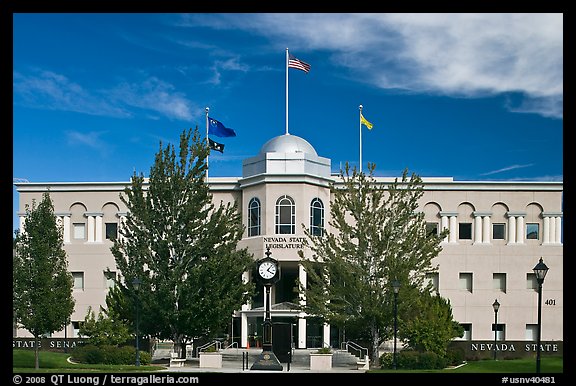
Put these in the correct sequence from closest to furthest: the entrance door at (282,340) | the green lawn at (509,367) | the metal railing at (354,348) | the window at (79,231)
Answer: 1. the green lawn at (509,367)
2. the entrance door at (282,340)
3. the metal railing at (354,348)
4. the window at (79,231)

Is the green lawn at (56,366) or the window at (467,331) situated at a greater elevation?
the green lawn at (56,366)

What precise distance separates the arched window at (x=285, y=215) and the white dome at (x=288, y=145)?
3140mm

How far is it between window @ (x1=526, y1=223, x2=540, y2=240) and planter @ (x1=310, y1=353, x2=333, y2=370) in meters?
21.8

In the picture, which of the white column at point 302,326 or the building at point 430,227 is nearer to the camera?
the white column at point 302,326

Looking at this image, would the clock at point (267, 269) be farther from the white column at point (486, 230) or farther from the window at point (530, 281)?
the window at point (530, 281)

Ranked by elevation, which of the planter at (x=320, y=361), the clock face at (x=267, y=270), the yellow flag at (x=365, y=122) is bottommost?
the planter at (x=320, y=361)

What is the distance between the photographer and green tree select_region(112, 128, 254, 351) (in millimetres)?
37906

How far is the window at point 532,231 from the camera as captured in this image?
53719mm

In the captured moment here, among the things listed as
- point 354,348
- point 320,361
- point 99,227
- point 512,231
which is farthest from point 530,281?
point 99,227

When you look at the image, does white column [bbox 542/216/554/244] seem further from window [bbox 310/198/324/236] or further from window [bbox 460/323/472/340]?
window [bbox 310/198/324/236]

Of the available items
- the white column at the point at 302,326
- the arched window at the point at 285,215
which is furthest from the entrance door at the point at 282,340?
the arched window at the point at 285,215

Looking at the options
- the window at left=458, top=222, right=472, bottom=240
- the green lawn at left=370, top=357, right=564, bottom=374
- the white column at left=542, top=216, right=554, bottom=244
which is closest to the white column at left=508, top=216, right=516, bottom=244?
the white column at left=542, top=216, right=554, bottom=244
